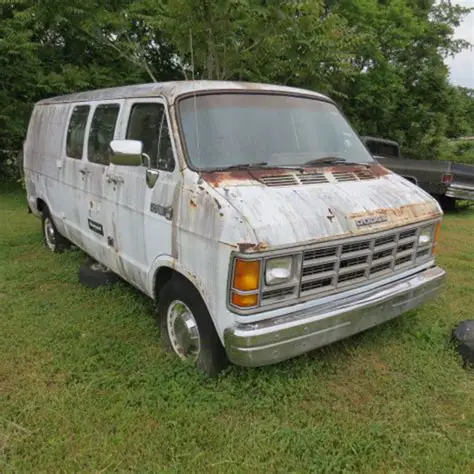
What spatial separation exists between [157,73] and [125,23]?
13.2 feet

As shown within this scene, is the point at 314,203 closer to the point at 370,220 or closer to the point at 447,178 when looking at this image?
the point at 370,220

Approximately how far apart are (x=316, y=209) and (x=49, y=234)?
15.4 ft

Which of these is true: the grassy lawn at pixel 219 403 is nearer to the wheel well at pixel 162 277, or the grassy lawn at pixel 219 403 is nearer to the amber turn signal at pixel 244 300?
the wheel well at pixel 162 277

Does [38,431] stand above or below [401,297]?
below

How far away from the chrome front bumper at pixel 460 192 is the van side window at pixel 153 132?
27.9ft

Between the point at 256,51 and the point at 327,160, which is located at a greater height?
the point at 256,51

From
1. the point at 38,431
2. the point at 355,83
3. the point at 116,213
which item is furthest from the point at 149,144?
the point at 355,83

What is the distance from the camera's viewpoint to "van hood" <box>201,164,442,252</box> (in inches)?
110

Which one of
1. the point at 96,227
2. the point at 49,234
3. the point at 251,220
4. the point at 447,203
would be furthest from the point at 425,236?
the point at 447,203

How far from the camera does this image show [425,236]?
3.79 m

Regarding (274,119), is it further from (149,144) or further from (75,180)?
(75,180)

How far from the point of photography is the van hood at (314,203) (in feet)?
9.16

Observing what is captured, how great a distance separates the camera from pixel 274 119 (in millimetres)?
3756

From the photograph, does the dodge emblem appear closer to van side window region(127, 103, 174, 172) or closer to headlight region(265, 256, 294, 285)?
headlight region(265, 256, 294, 285)
